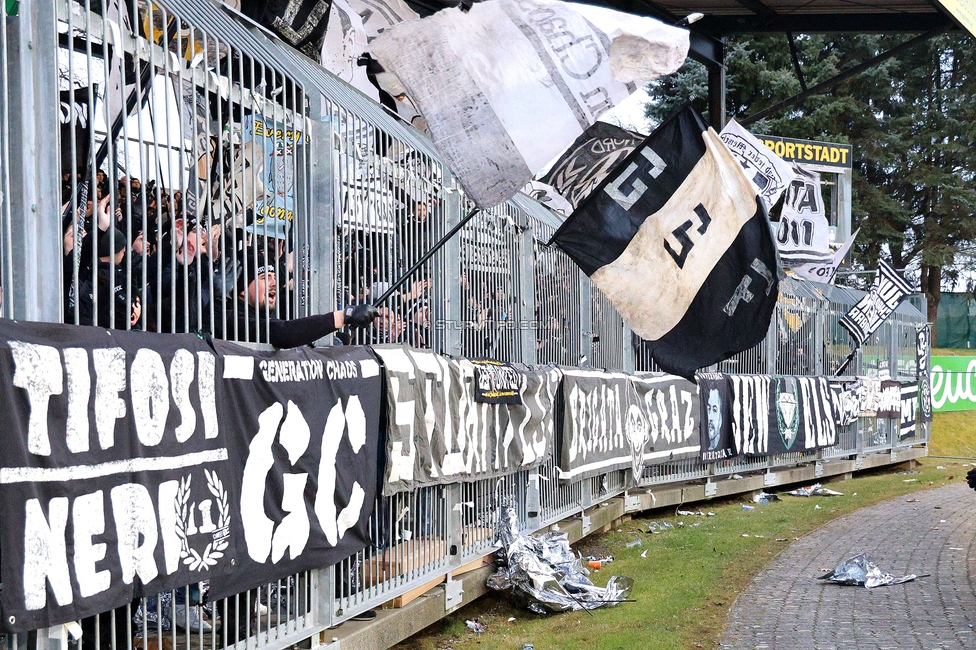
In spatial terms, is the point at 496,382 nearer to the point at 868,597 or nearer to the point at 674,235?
the point at 674,235

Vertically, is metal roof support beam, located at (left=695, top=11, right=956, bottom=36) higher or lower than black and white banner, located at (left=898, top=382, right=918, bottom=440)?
higher

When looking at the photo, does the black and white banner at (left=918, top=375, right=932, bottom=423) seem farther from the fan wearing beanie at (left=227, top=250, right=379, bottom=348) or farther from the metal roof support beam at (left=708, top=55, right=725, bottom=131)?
the fan wearing beanie at (left=227, top=250, right=379, bottom=348)

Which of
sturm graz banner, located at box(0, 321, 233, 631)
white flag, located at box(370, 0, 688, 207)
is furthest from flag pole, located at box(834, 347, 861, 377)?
sturm graz banner, located at box(0, 321, 233, 631)

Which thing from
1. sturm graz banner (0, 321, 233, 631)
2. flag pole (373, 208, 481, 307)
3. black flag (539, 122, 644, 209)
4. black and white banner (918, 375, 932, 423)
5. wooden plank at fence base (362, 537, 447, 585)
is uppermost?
black flag (539, 122, 644, 209)

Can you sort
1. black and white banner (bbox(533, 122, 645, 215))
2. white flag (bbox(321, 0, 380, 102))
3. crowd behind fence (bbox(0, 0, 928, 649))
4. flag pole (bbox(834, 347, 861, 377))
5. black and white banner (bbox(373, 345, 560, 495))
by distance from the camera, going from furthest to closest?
flag pole (bbox(834, 347, 861, 377))
black and white banner (bbox(533, 122, 645, 215))
white flag (bbox(321, 0, 380, 102))
black and white banner (bbox(373, 345, 560, 495))
crowd behind fence (bbox(0, 0, 928, 649))

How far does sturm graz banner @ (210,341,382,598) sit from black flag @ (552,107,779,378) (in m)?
1.84

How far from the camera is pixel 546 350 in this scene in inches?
420

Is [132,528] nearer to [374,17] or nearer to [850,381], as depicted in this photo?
[374,17]

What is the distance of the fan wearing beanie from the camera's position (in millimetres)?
5625

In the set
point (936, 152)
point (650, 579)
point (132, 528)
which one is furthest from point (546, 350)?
point (936, 152)

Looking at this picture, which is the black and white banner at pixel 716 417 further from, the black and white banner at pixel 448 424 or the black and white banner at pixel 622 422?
the black and white banner at pixel 448 424

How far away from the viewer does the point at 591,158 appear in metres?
14.4

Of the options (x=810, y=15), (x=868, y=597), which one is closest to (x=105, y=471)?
(x=868, y=597)

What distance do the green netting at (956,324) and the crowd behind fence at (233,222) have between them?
37.5 meters
